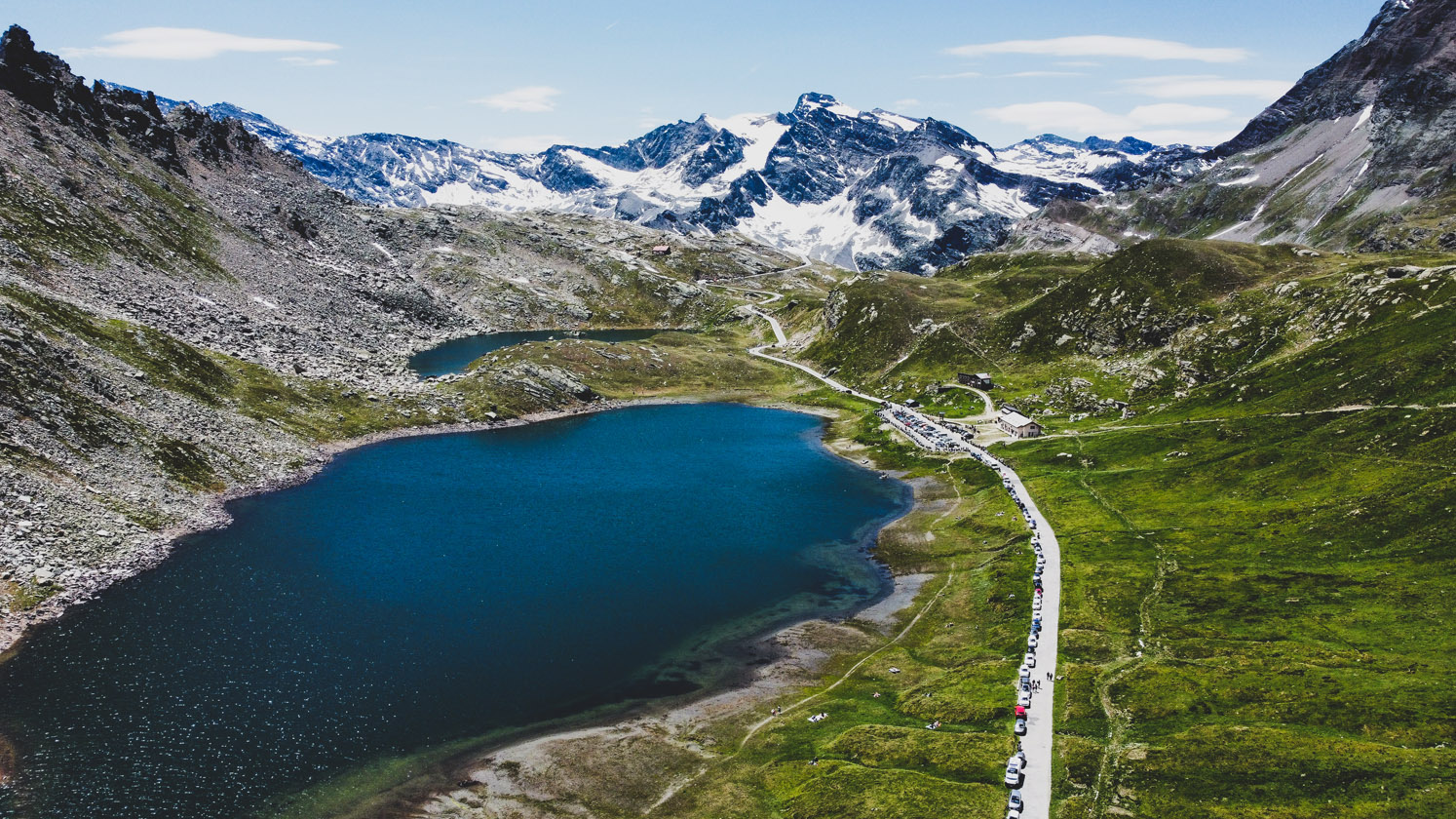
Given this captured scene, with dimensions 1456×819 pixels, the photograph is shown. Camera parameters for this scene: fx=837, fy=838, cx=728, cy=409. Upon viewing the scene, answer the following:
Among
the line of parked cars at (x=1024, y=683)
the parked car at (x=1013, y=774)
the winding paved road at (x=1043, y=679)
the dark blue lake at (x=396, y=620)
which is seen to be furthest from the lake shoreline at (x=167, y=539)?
the winding paved road at (x=1043, y=679)

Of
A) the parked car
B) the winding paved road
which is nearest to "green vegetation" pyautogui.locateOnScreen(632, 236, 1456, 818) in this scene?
the winding paved road

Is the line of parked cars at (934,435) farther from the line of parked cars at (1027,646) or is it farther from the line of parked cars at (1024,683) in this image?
the line of parked cars at (1024,683)

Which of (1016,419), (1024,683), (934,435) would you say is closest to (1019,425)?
(1016,419)

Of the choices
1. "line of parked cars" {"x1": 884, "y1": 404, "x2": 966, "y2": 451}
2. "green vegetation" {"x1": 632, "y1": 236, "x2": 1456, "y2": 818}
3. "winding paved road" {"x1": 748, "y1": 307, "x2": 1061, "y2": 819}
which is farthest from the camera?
"line of parked cars" {"x1": 884, "y1": 404, "x2": 966, "y2": 451}

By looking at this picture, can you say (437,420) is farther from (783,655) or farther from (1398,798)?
(1398,798)

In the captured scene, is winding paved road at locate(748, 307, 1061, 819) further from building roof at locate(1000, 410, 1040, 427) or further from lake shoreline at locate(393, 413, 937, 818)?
building roof at locate(1000, 410, 1040, 427)

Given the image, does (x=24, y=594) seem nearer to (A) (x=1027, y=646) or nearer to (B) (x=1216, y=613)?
(A) (x=1027, y=646)
